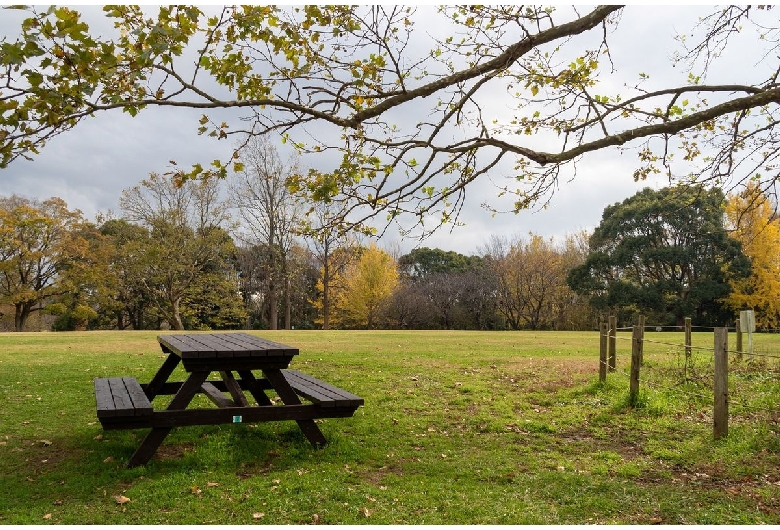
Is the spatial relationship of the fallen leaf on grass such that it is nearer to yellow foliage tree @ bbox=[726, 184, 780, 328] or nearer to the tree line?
the tree line

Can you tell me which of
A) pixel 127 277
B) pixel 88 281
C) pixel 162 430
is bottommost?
pixel 162 430

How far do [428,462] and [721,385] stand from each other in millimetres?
3619

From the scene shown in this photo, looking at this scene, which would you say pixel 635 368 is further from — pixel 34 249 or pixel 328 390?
pixel 34 249

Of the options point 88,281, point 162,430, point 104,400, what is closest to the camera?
point 162,430

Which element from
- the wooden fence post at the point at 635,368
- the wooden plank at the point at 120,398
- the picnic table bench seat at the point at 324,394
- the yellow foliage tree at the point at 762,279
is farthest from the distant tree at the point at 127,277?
the yellow foliage tree at the point at 762,279

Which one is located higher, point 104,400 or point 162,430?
point 104,400

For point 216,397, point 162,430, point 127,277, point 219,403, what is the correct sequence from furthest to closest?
point 127,277
point 216,397
point 219,403
point 162,430

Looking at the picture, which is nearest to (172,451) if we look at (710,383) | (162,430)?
(162,430)

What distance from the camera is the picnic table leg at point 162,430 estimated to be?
595cm

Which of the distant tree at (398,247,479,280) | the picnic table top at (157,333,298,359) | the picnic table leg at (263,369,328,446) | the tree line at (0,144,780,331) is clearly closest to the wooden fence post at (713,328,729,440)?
the picnic table leg at (263,369,328,446)

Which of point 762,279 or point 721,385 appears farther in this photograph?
point 762,279

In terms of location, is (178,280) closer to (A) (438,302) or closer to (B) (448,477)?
(A) (438,302)

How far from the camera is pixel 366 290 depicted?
A: 1805 inches

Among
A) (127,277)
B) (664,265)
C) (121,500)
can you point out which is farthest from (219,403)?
(664,265)
